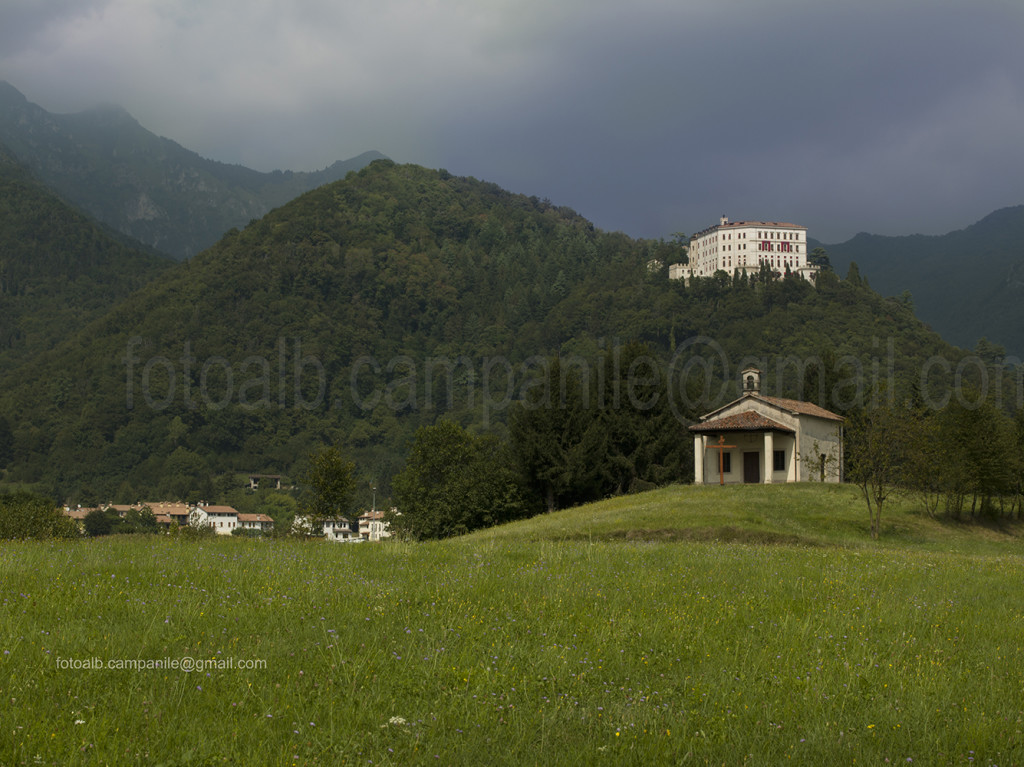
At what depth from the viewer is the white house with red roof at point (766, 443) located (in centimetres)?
5056

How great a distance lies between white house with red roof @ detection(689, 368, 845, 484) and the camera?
166 feet

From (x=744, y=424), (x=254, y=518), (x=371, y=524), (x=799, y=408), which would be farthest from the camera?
(x=371, y=524)

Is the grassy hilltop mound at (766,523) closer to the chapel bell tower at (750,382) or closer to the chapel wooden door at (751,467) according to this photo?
the chapel wooden door at (751,467)

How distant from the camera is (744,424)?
164 ft

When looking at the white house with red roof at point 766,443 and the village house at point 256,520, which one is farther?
the village house at point 256,520

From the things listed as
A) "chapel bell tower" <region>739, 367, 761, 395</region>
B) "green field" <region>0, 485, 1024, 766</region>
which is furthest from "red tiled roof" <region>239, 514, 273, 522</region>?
"green field" <region>0, 485, 1024, 766</region>

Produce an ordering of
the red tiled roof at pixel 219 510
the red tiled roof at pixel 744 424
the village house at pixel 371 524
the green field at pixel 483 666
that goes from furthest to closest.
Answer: the village house at pixel 371 524 < the red tiled roof at pixel 219 510 < the red tiled roof at pixel 744 424 < the green field at pixel 483 666

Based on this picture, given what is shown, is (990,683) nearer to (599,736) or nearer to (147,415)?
(599,736)

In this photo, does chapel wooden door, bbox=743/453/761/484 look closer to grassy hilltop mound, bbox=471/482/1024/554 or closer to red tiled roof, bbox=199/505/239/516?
grassy hilltop mound, bbox=471/482/1024/554

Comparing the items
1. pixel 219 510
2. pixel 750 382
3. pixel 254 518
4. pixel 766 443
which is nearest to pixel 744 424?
pixel 766 443

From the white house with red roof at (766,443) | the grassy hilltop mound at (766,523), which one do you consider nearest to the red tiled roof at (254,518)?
the white house with red roof at (766,443)

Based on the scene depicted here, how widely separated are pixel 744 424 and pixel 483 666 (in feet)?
146

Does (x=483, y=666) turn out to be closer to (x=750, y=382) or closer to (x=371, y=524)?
(x=750, y=382)

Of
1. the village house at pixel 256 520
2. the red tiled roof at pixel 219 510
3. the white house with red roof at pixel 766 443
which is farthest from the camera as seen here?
the village house at pixel 256 520
